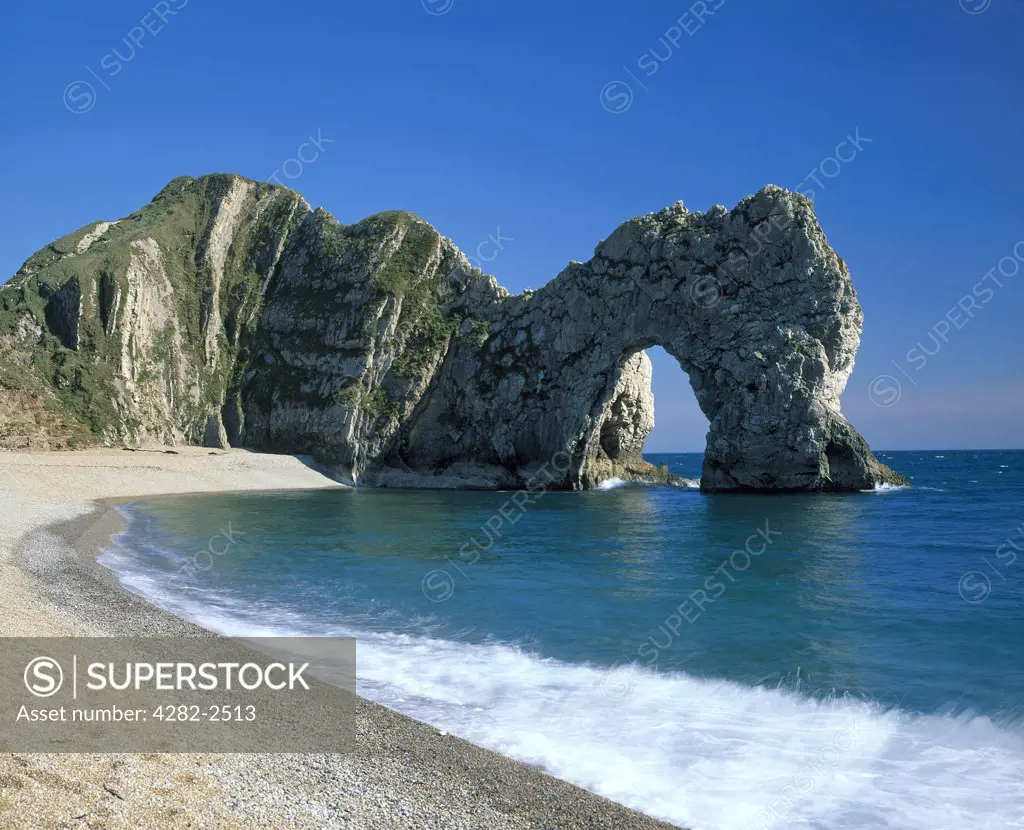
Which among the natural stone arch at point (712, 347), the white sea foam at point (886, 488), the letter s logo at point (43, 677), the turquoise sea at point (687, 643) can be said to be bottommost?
the turquoise sea at point (687, 643)

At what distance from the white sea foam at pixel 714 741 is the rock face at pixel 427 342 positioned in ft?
129

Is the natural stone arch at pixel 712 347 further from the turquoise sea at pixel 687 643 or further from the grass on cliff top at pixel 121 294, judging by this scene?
the grass on cliff top at pixel 121 294

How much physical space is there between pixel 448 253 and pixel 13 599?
54833 millimetres

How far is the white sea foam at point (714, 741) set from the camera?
6.81 meters

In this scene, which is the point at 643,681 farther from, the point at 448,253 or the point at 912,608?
the point at 448,253

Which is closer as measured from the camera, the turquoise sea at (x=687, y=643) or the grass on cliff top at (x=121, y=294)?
the turquoise sea at (x=687, y=643)

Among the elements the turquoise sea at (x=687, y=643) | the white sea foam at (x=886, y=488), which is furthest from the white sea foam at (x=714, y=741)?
the white sea foam at (x=886, y=488)

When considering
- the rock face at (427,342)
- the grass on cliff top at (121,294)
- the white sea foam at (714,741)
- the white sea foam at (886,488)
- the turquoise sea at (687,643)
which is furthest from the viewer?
the grass on cliff top at (121,294)

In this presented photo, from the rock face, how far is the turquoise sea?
72.0ft

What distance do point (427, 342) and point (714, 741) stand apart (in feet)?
176

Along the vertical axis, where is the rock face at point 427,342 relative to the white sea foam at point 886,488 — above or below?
above

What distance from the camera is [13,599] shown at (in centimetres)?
1166

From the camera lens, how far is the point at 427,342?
60.0m

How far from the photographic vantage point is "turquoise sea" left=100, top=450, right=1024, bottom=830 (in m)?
7.42
